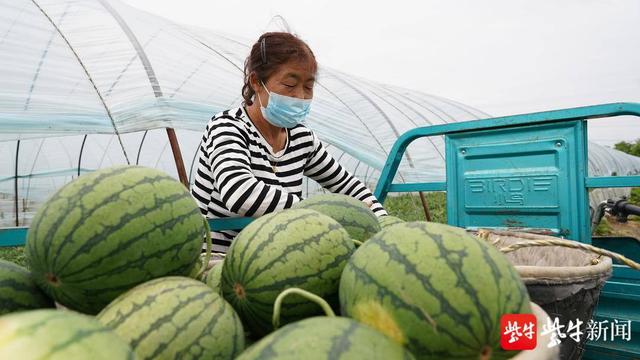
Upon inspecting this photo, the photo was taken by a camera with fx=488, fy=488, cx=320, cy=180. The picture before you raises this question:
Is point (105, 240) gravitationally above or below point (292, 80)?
below

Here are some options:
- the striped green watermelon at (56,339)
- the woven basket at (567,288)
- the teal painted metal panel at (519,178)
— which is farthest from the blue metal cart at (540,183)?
the striped green watermelon at (56,339)

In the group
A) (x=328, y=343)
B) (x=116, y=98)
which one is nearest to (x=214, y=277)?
(x=328, y=343)

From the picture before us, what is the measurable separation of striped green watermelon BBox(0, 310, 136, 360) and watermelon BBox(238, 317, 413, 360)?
0.64ft

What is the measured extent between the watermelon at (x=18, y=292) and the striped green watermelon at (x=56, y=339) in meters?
0.38

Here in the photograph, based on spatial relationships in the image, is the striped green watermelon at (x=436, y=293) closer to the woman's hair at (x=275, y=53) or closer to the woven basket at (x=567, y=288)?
the woven basket at (x=567, y=288)

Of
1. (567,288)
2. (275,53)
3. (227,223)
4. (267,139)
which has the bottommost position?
(567,288)

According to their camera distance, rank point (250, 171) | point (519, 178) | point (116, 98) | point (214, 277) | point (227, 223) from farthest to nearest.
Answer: point (116, 98) < point (519, 178) < point (250, 171) < point (227, 223) < point (214, 277)

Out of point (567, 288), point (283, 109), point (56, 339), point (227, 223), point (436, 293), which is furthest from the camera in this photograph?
point (283, 109)

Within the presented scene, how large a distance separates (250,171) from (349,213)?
1.10 metres

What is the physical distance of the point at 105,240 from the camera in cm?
102

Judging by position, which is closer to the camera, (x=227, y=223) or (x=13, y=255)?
(x=227, y=223)

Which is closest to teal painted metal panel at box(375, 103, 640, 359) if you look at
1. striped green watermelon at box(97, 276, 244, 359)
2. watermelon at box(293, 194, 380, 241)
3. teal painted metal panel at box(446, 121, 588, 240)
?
teal painted metal panel at box(446, 121, 588, 240)

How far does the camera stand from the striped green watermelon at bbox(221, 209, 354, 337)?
1027 millimetres

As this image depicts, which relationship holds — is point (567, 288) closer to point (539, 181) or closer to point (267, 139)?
point (539, 181)
